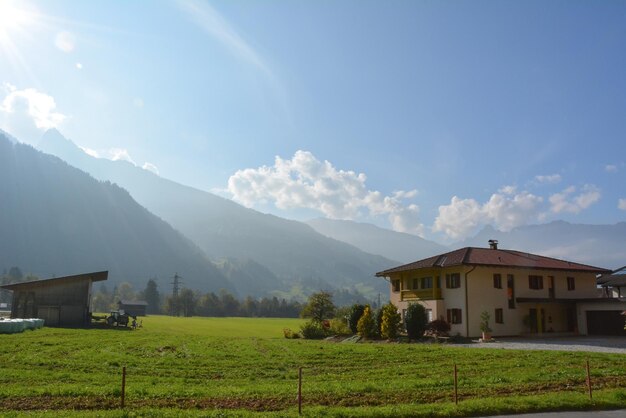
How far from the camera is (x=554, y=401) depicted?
1527 centimetres

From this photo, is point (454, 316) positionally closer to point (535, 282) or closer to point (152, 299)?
point (535, 282)

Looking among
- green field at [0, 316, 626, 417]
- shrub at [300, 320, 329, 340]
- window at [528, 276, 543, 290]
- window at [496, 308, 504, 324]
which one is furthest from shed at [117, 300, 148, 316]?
window at [528, 276, 543, 290]

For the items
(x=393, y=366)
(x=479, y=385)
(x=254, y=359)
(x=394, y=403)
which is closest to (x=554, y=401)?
(x=479, y=385)

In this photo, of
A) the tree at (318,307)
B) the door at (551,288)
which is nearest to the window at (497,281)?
the door at (551,288)

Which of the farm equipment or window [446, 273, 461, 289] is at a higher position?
window [446, 273, 461, 289]

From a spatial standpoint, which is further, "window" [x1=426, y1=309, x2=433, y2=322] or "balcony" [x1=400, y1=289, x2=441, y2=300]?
"balcony" [x1=400, y1=289, x2=441, y2=300]

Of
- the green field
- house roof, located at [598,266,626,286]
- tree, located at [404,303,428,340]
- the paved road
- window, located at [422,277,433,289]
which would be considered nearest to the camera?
the paved road

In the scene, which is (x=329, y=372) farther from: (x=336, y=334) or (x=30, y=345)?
(x=336, y=334)

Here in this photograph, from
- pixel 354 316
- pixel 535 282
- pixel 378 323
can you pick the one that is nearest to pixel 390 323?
pixel 378 323

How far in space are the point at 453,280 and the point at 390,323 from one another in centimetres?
741

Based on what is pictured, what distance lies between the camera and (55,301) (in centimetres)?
6309

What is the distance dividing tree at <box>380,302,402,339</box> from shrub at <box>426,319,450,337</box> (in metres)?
2.73

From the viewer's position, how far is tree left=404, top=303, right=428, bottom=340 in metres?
42.7

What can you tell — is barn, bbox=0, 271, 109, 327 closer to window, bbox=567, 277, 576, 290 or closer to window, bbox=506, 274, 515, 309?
window, bbox=506, 274, 515, 309
